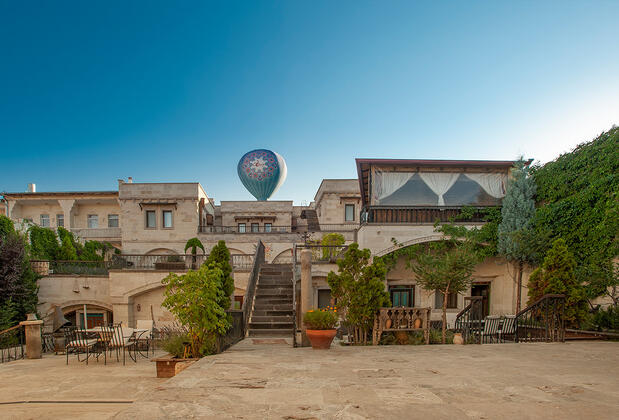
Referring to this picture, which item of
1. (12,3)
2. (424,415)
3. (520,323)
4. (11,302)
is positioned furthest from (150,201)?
(424,415)

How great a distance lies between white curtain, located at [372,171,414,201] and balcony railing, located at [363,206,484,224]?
69 centimetres

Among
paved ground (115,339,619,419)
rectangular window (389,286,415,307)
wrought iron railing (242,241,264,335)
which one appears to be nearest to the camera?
paved ground (115,339,619,419)

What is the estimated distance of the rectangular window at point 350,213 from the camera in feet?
Result: 94.1

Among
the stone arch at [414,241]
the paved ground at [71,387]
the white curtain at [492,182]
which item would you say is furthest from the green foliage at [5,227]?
the white curtain at [492,182]

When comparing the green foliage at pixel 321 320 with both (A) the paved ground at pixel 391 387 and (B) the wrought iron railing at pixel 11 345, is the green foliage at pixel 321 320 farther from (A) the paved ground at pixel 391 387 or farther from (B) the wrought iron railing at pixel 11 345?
(B) the wrought iron railing at pixel 11 345

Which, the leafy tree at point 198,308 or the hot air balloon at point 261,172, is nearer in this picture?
the leafy tree at point 198,308

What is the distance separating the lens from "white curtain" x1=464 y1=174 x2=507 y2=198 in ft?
53.4

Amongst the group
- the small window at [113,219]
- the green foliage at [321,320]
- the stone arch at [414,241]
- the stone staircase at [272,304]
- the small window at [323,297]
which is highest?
the small window at [113,219]

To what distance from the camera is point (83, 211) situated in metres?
31.4

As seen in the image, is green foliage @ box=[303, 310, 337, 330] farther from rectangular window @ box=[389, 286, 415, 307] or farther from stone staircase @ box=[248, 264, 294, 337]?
rectangular window @ box=[389, 286, 415, 307]

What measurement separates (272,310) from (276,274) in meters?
2.58

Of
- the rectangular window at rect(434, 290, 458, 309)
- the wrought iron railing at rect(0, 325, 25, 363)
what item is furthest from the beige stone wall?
the rectangular window at rect(434, 290, 458, 309)

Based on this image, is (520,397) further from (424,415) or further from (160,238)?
(160,238)

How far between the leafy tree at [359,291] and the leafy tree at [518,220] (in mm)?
8446
